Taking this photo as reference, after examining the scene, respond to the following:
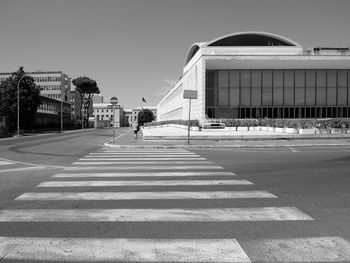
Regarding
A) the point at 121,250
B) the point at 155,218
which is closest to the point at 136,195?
the point at 155,218

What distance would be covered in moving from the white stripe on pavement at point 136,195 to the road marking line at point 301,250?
8.84 ft

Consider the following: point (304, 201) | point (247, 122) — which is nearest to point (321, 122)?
point (247, 122)

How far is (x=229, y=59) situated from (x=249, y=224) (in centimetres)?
5207

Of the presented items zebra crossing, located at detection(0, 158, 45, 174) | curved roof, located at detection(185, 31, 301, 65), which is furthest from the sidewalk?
curved roof, located at detection(185, 31, 301, 65)

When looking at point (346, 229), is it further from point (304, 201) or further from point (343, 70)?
point (343, 70)

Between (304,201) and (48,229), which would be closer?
(48,229)

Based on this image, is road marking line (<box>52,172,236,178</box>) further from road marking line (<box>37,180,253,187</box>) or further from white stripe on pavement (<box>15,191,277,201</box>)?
white stripe on pavement (<box>15,191,277,201</box>)

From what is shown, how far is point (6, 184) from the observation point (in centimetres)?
930

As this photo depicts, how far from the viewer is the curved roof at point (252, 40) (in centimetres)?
7142

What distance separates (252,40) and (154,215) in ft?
235

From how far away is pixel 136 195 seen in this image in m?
7.78

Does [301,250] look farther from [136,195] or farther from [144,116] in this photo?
[144,116]

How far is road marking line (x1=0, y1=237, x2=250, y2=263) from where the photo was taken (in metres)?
4.36

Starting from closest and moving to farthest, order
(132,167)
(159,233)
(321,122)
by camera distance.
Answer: (159,233)
(132,167)
(321,122)
